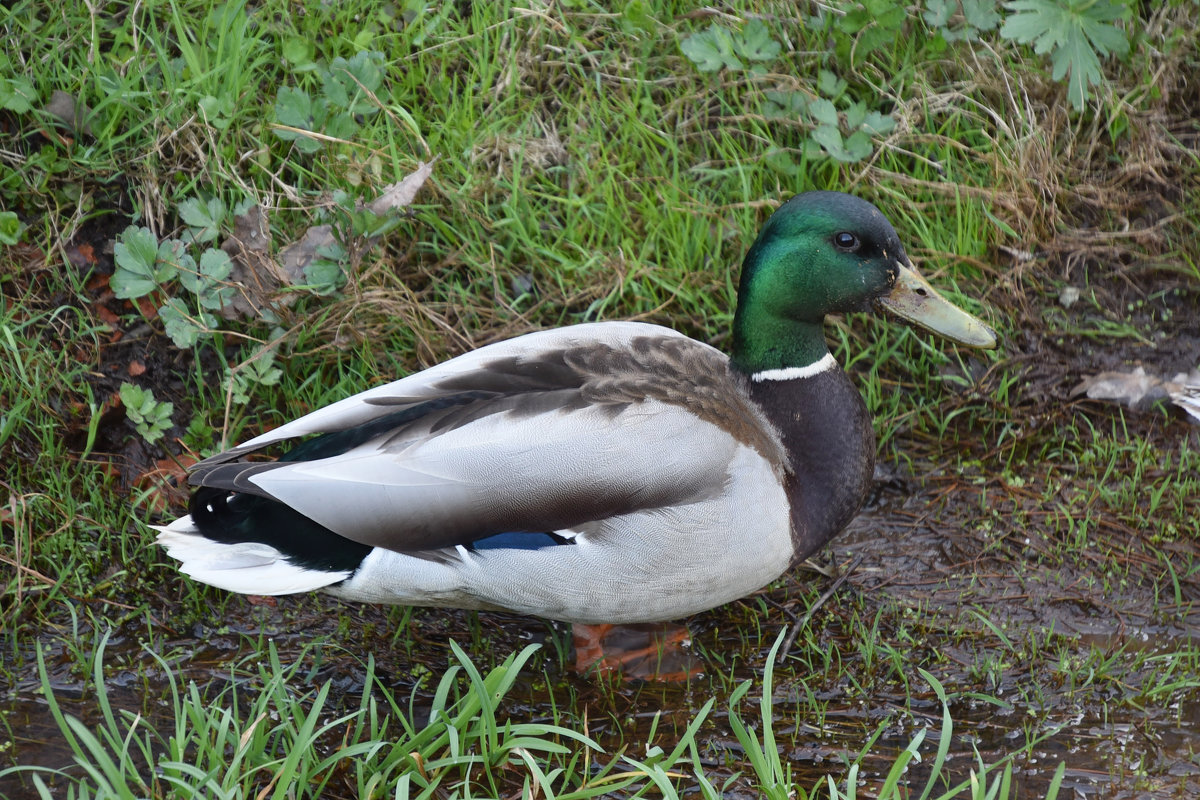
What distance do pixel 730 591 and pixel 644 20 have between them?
7.30ft

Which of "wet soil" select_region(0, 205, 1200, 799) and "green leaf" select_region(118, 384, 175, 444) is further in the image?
"green leaf" select_region(118, 384, 175, 444)

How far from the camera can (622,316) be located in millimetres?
3916

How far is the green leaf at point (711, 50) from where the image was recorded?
4.08 m

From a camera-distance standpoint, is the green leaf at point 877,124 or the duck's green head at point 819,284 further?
the green leaf at point 877,124

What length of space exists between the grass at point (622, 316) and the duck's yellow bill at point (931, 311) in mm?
613

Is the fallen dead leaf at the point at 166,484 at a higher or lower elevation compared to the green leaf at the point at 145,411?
lower

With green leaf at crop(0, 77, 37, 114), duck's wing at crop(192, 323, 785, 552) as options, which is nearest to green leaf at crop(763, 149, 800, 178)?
duck's wing at crop(192, 323, 785, 552)

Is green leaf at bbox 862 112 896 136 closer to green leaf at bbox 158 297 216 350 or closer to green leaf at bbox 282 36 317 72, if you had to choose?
green leaf at bbox 282 36 317 72

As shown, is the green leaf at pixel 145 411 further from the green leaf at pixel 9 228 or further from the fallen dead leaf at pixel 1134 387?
the fallen dead leaf at pixel 1134 387

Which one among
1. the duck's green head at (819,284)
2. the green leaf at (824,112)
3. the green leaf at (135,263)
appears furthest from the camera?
the green leaf at (824,112)

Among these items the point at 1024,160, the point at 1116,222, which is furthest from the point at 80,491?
the point at 1116,222

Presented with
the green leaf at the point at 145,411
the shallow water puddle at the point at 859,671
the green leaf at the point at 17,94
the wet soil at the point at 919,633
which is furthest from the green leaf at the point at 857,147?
the green leaf at the point at 17,94

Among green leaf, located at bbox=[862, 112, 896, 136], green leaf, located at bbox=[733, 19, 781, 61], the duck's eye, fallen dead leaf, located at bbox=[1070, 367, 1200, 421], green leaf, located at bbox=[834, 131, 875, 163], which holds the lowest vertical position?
fallen dead leaf, located at bbox=[1070, 367, 1200, 421]

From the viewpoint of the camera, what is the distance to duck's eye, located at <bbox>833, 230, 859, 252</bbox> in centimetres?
312
